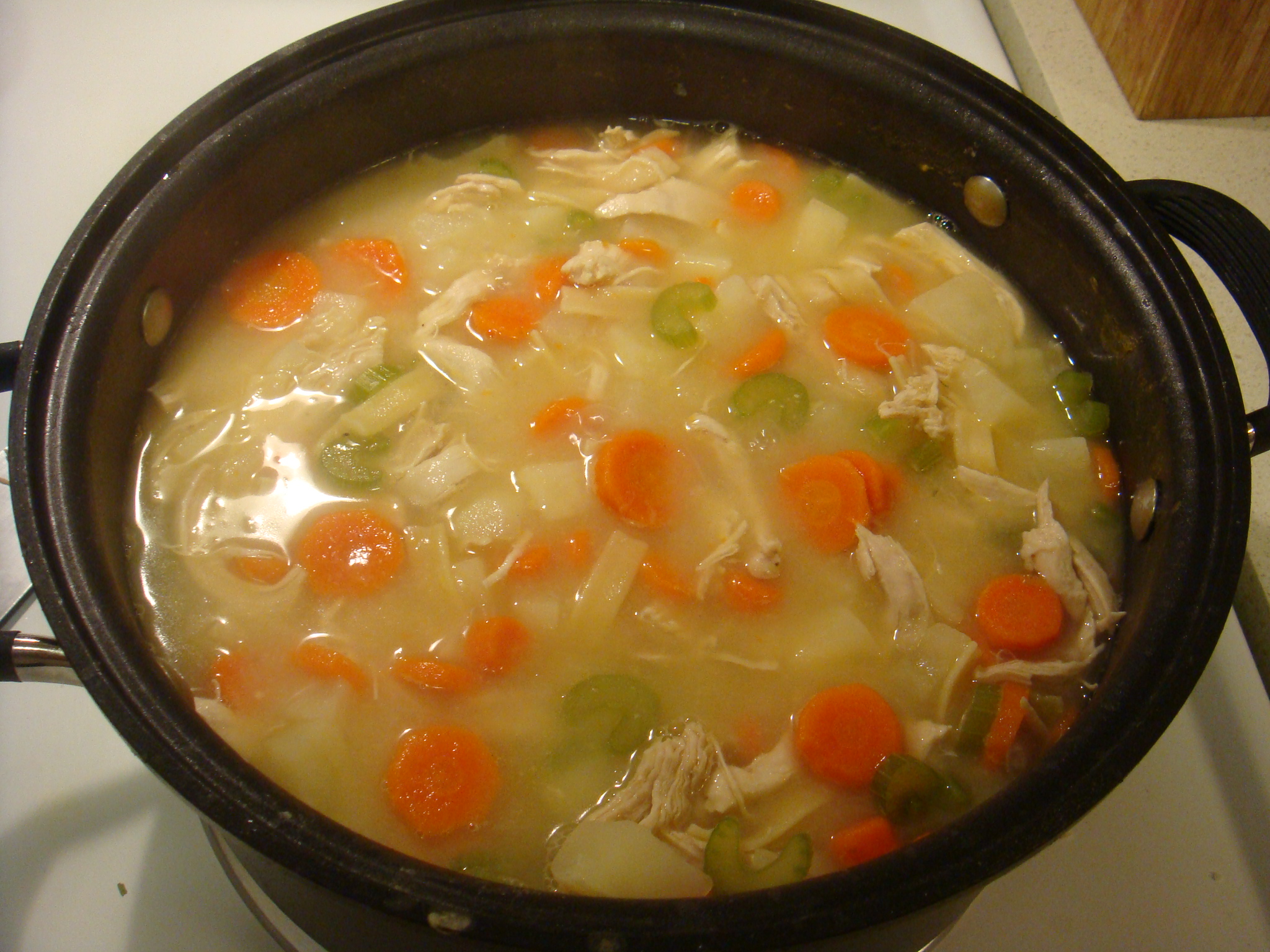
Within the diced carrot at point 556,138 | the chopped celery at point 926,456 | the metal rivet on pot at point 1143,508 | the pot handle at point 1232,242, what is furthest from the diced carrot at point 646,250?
the metal rivet on pot at point 1143,508

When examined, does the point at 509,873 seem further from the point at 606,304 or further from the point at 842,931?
the point at 606,304

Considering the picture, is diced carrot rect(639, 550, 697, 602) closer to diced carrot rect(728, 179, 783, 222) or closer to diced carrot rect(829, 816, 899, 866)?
diced carrot rect(829, 816, 899, 866)

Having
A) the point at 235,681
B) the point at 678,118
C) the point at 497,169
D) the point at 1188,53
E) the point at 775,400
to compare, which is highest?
the point at 1188,53

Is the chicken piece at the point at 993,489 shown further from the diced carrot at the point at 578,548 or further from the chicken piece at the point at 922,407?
the diced carrot at the point at 578,548

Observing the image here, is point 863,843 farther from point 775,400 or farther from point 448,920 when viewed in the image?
point 775,400

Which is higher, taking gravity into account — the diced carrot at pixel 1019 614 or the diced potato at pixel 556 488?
the diced carrot at pixel 1019 614

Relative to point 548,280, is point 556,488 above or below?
below

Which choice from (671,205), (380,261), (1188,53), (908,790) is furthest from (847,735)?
(1188,53)
